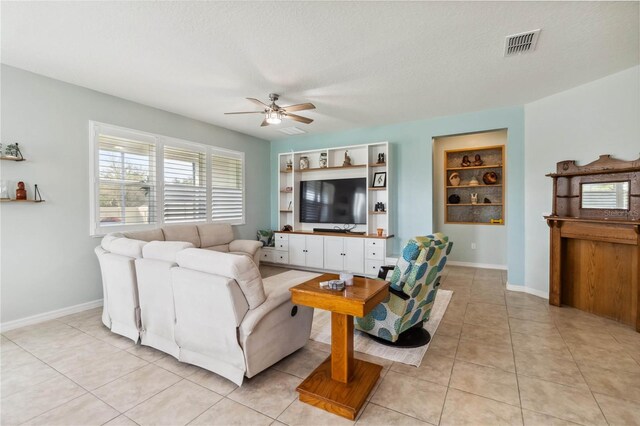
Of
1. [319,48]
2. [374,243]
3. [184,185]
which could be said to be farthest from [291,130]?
[319,48]

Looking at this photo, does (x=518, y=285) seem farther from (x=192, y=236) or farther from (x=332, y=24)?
(x=192, y=236)

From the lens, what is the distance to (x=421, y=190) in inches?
202

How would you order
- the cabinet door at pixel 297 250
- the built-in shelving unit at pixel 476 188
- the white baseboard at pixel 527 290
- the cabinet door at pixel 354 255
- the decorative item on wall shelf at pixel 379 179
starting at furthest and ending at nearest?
the built-in shelving unit at pixel 476 188
the cabinet door at pixel 297 250
the decorative item on wall shelf at pixel 379 179
the cabinet door at pixel 354 255
the white baseboard at pixel 527 290

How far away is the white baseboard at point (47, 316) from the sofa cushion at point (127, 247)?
1.30 metres

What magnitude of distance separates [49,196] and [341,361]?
12.2ft

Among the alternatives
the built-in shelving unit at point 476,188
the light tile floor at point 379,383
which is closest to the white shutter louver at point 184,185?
the light tile floor at point 379,383

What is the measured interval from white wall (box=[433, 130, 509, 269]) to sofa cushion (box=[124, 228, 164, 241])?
491 centimetres

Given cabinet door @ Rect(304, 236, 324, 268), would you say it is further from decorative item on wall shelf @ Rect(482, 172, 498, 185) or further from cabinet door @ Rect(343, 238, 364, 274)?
decorative item on wall shelf @ Rect(482, 172, 498, 185)

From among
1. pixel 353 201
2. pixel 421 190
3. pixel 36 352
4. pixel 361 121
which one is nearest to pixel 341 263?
pixel 353 201

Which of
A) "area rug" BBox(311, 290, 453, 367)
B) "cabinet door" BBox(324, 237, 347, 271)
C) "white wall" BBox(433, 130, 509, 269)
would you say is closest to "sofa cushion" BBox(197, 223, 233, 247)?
"cabinet door" BBox(324, 237, 347, 271)

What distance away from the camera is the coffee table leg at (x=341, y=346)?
6.49 feet

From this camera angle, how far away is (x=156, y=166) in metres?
4.42

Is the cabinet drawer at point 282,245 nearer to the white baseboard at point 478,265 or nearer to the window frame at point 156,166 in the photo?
the window frame at point 156,166

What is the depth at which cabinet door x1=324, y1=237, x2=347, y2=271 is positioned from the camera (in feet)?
17.4
